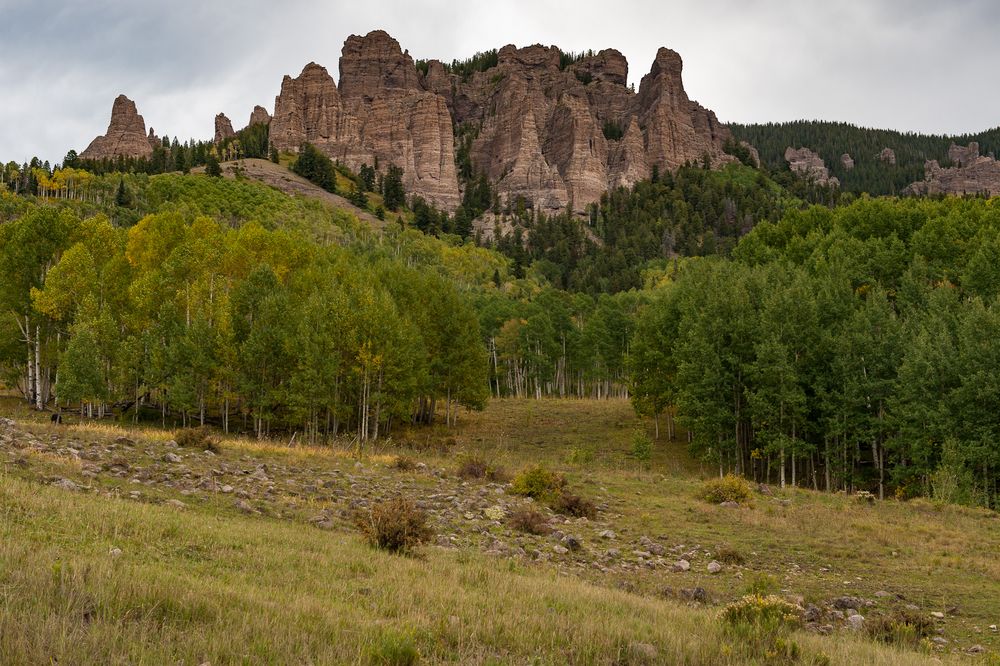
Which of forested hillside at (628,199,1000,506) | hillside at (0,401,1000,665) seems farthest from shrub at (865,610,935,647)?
forested hillside at (628,199,1000,506)

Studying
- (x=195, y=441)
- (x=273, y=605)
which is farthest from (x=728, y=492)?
(x=273, y=605)

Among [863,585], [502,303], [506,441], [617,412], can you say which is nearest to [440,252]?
[502,303]

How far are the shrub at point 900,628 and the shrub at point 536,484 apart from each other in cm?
1148

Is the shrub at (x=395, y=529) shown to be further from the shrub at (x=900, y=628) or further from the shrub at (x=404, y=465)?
the shrub at (x=404, y=465)

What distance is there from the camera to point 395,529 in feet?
38.7

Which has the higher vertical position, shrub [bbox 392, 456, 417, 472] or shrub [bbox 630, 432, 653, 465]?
shrub [bbox 392, 456, 417, 472]

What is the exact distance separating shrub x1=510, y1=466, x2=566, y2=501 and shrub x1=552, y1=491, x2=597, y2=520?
823 millimetres

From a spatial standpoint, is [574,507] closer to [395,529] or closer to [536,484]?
[536,484]

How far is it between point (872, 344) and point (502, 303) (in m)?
49.3

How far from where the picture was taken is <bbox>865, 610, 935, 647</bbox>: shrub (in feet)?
31.8

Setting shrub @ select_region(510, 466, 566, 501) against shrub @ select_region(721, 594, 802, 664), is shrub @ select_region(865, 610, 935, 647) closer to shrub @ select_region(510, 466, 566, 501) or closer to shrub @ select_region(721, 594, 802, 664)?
shrub @ select_region(721, 594, 802, 664)

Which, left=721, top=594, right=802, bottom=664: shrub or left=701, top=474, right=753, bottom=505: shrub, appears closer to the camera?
left=721, top=594, right=802, bottom=664: shrub

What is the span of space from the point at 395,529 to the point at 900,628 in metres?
8.54

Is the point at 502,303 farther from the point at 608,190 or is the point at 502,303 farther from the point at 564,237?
the point at 608,190
